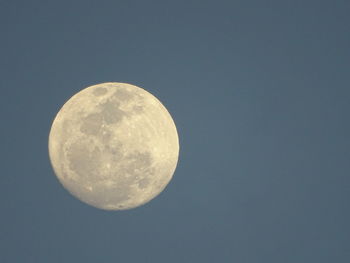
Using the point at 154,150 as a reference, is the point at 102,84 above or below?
above

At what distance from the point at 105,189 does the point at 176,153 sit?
1.60m

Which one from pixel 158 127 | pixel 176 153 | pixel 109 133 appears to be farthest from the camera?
pixel 176 153

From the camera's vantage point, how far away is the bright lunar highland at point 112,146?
863 cm

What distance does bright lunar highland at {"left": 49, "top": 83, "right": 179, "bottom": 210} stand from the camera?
28.3ft

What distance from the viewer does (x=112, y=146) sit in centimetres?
861

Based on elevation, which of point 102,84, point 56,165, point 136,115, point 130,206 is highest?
point 102,84

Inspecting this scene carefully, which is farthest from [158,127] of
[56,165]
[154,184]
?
[56,165]

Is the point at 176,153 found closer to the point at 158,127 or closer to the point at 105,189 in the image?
the point at 158,127

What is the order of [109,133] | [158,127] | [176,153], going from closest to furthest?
[109,133], [158,127], [176,153]

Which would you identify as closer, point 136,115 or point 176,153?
point 136,115

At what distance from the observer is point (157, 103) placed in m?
9.71

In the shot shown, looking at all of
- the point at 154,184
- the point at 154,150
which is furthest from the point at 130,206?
the point at 154,150

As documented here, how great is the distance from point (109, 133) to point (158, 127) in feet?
3.14

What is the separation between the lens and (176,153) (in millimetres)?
9797
